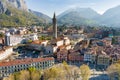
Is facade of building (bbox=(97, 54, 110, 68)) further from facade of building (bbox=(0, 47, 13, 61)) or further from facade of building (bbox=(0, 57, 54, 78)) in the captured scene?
facade of building (bbox=(0, 47, 13, 61))

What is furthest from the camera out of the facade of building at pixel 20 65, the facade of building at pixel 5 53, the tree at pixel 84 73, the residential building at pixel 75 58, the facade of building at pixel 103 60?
the facade of building at pixel 5 53

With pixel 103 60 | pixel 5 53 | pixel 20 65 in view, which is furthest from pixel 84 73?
pixel 5 53

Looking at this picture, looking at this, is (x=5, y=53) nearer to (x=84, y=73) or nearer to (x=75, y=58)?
(x=75, y=58)

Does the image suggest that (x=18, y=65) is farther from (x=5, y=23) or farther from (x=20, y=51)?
(x=5, y=23)

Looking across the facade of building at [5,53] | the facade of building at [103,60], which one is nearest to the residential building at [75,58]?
the facade of building at [103,60]

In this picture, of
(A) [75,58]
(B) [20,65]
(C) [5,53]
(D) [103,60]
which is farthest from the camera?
(C) [5,53]

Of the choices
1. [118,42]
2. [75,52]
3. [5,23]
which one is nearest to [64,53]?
[75,52]

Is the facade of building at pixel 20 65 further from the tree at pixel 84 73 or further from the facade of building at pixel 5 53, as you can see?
the facade of building at pixel 5 53

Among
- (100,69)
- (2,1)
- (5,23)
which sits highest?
(2,1)
